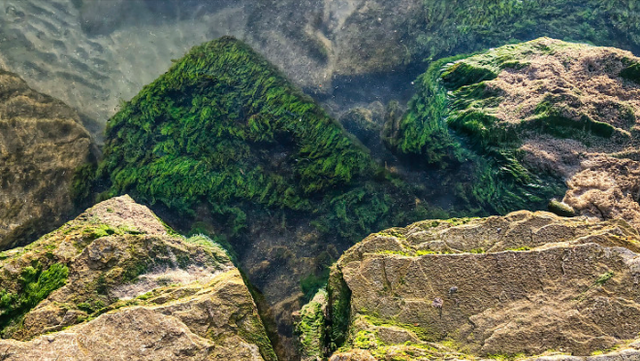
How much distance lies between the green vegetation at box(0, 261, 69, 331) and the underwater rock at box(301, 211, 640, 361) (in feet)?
8.83

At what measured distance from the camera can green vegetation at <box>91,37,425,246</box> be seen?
567 cm

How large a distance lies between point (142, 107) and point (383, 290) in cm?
476

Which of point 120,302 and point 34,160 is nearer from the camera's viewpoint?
point 120,302

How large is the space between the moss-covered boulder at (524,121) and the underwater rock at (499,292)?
1139 millimetres

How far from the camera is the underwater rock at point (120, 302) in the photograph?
303 centimetres

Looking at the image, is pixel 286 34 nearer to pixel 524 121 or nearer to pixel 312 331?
pixel 524 121

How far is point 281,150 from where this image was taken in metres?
6.02

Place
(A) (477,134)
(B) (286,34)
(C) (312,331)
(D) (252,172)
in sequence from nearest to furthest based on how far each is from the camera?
(C) (312,331) → (A) (477,134) → (D) (252,172) → (B) (286,34)

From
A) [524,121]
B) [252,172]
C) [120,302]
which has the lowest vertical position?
[120,302]

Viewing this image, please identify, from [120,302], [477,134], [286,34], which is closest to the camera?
[120,302]

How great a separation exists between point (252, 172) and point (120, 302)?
9.27ft

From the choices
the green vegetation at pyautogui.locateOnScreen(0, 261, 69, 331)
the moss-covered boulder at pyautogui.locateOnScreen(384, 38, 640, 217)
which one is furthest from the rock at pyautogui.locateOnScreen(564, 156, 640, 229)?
the green vegetation at pyautogui.locateOnScreen(0, 261, 69, 331)

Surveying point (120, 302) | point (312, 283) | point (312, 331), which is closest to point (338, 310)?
point (312, 331)

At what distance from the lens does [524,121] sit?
15.7 feet
